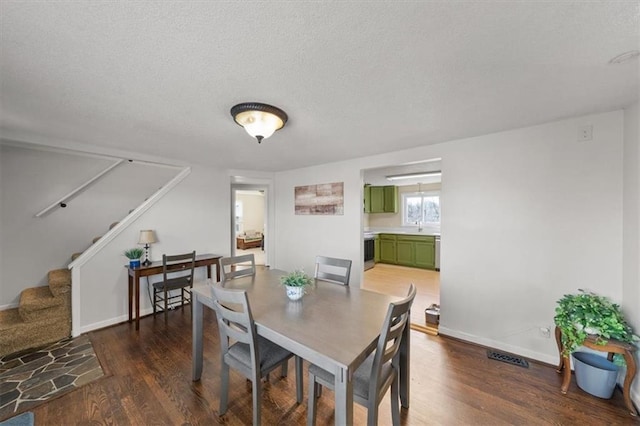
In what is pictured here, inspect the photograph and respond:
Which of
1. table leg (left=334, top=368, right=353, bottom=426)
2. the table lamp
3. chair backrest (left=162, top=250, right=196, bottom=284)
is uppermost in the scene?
the table lamp

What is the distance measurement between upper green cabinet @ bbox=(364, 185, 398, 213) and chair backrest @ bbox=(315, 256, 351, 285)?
13.7 feet

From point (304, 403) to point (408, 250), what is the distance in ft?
16.4

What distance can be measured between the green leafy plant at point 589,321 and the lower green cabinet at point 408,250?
3823 mm

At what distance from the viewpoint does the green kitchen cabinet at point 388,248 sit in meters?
6.36

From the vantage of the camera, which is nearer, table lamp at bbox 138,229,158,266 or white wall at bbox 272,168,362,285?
table lamp at bbox 138,229,158,266

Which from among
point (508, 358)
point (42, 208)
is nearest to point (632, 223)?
point (508, 358)

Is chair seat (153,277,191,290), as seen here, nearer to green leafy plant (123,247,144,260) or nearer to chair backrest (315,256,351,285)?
green leafy plant (123,247,144,260)

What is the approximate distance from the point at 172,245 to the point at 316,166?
269 cm

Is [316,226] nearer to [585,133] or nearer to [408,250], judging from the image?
[408,250]

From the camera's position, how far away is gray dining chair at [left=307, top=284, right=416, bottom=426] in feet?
4.06

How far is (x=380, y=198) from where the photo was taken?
257 inches

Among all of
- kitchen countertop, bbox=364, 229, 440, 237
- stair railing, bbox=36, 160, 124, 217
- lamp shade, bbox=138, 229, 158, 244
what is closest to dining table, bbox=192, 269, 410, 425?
lamp shade, bbox=138, 229, 158, 244

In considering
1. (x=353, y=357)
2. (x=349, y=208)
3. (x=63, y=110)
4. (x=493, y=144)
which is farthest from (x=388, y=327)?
(x=63, y=110)

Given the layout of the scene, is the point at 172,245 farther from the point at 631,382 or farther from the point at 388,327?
the point at 631,382
